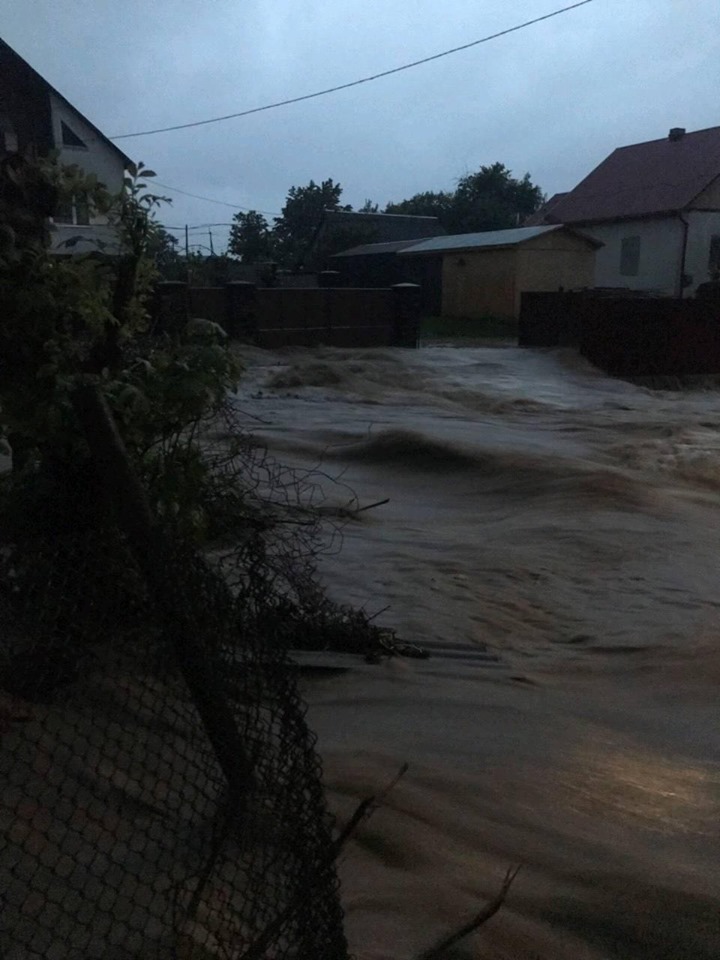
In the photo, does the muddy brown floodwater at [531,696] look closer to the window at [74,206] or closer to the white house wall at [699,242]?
the window at [74,206]

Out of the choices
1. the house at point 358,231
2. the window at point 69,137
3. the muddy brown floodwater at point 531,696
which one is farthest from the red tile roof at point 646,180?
the muddy brown floodwater at point 531,696

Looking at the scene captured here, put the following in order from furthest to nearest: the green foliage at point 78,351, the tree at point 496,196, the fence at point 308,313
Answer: the tree at point 496,196 → the fence at point 308,313 → the green foliage at point 78,351

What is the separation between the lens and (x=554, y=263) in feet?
105

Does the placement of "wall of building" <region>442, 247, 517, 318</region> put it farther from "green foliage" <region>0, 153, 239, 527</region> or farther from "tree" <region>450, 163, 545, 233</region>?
"green foliage" <region>0, 153, 239, 527</region>

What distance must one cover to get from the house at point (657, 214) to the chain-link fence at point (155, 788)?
31113mm

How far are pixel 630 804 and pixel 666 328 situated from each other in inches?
672

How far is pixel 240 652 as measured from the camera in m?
3.00

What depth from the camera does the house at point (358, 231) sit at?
45.6 m

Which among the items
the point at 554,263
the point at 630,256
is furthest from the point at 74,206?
the point at 630,256

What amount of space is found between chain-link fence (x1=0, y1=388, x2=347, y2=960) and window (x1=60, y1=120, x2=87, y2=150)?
33.3m

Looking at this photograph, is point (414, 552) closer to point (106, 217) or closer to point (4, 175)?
point (106, 217)

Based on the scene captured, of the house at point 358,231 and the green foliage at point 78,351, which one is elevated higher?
the house at point 358,231

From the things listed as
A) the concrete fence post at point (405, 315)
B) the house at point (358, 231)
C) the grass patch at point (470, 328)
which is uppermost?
the house at point (358, 231)

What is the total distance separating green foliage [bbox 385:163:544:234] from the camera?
5212cm
